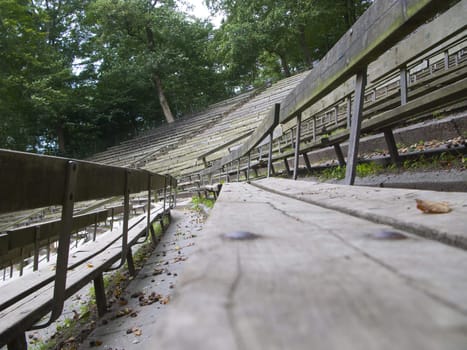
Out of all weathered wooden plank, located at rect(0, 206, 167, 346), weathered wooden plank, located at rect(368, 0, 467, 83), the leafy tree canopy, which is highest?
the leafy tree canopy

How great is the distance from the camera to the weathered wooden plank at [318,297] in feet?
0.93

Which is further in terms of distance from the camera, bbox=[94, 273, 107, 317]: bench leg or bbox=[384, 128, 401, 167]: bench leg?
bbox=[384, 128, 401, 167]: bench leg

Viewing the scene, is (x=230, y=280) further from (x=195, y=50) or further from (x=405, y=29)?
(x=195, y=50)

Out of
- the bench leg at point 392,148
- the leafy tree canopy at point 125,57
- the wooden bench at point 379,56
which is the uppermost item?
the leafy tree canopy at point 125,57

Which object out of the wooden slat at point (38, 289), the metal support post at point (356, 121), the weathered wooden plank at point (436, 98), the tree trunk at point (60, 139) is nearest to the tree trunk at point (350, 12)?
the weathered wooden plank at point (436, 98)

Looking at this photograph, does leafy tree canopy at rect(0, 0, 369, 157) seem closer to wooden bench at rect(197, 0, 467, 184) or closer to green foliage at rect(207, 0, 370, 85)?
green foliage at rect(207, 0, 370, 85)

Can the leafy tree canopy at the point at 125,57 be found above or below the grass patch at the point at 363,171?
above

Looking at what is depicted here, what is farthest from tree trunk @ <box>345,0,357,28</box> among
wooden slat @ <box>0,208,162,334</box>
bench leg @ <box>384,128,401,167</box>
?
wooden slat @ <box>0,208,162,334</box>

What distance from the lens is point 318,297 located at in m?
0.36

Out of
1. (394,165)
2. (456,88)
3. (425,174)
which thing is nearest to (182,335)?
(456,88)

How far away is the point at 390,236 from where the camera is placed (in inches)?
23.5

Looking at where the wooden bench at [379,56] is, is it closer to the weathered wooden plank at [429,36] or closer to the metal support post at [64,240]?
the weathered wooden plank at [429,36]

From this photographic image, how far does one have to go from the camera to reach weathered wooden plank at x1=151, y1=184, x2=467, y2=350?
0.28 m

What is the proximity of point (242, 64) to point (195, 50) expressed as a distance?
404cm
